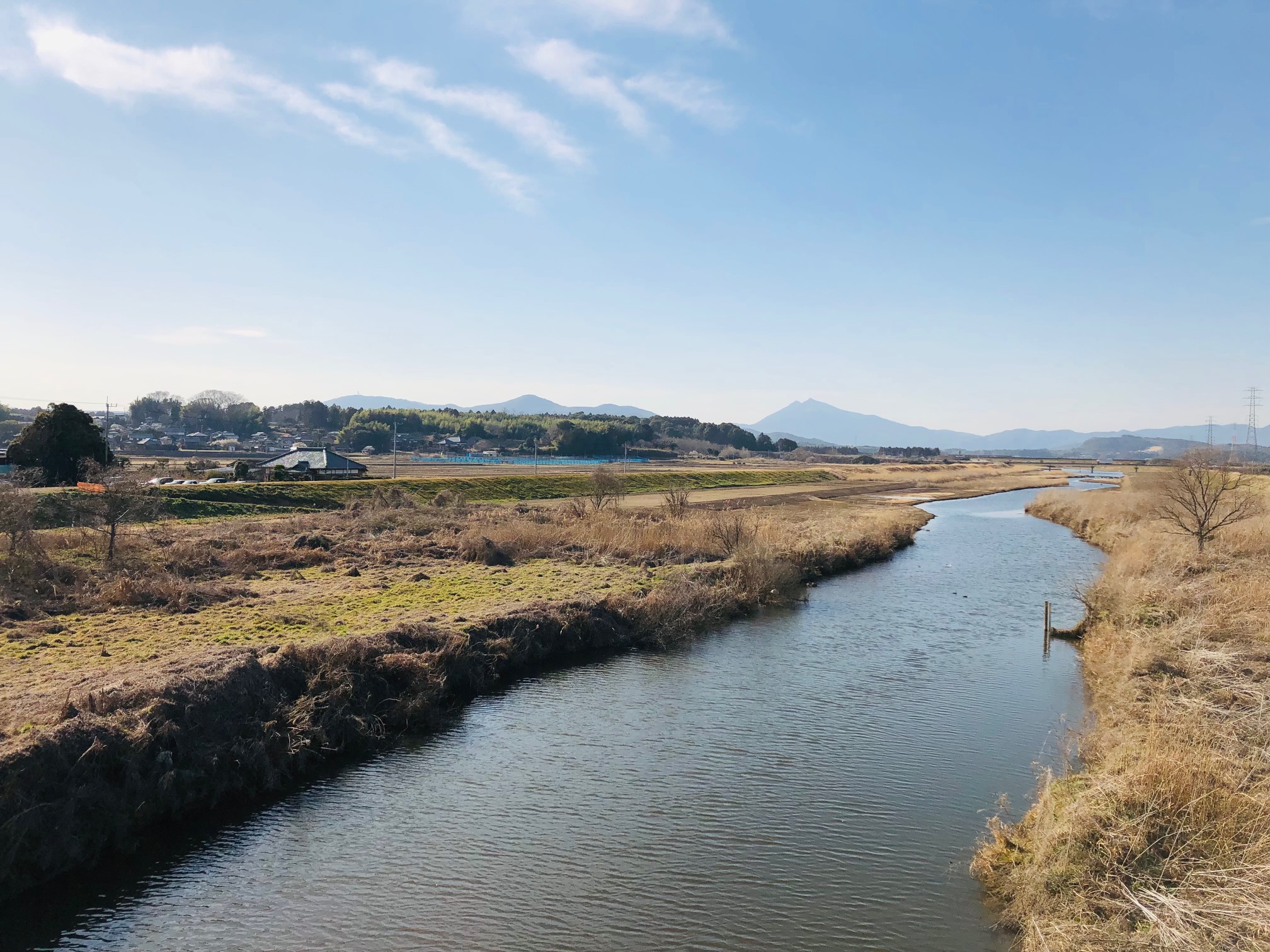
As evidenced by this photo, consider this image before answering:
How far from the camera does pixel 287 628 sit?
22.6 m

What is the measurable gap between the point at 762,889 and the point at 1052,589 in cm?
3081

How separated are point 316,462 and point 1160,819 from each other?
76606mm

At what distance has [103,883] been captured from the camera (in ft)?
41.1

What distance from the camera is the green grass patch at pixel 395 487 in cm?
5062

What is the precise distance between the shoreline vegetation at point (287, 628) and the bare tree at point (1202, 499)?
14.8 m

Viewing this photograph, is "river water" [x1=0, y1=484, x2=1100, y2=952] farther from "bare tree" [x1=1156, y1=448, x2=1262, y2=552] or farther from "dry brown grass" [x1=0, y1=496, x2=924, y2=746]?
"bare tree" [x1=1156, y1=448, x2=1262, y2=552]

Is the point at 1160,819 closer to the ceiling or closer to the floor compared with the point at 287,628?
closer to the ceiling

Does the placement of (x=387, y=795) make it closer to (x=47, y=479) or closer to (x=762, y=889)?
(x=762, y=889)

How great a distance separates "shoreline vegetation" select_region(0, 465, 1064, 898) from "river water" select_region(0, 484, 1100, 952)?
1.06 metres

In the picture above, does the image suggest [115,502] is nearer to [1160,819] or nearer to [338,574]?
[338,574]

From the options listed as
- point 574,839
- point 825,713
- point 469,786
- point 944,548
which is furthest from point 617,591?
point 944,548

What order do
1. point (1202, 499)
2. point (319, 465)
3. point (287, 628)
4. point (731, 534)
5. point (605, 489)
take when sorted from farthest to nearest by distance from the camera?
point (319, 465) → point (605, 489) → point (731, 534) → point (1202, 499) → point (287, 628)

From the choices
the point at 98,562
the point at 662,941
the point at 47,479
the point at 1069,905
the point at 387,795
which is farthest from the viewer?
the point at 47,479

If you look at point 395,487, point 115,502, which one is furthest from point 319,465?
point 115,502
